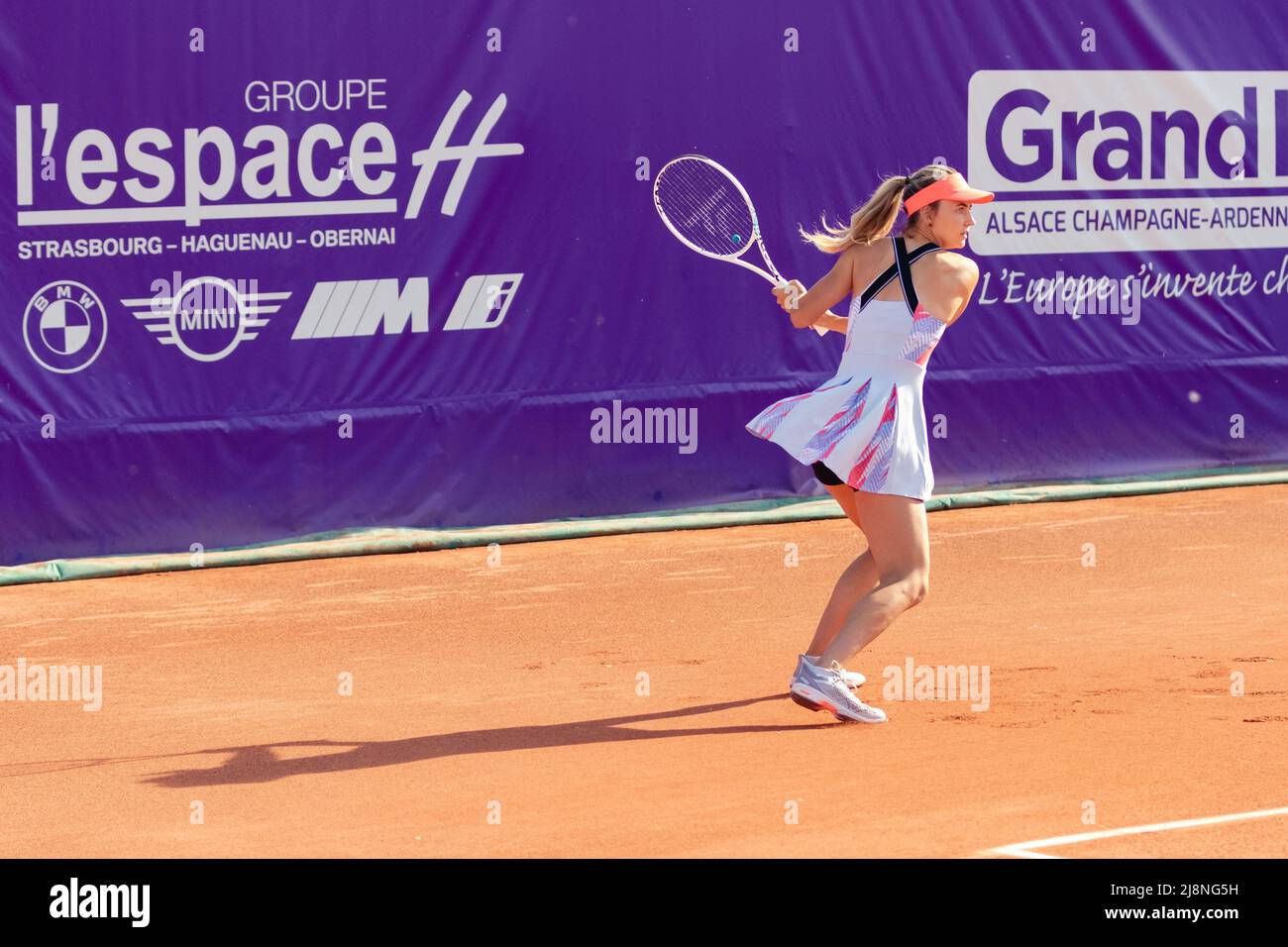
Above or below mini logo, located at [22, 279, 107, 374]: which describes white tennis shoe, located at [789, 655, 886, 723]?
below

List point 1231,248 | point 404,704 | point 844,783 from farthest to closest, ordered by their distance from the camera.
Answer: point 1231,248
point 404,704
point 844,783

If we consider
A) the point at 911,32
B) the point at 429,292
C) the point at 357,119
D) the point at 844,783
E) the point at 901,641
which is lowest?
the point at 844,783

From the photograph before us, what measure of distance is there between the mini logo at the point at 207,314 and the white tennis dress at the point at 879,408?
3.86 metres

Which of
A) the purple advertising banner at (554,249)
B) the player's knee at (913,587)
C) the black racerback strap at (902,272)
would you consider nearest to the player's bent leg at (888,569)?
the player's knee at (913,587)

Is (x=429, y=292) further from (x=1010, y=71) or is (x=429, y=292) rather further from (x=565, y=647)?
(x=1010, y=71)

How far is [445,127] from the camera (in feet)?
31.8

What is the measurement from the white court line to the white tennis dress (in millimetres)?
1453

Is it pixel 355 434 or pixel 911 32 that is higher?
pixel 911 32

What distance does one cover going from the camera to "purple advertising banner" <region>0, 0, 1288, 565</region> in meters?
9.09

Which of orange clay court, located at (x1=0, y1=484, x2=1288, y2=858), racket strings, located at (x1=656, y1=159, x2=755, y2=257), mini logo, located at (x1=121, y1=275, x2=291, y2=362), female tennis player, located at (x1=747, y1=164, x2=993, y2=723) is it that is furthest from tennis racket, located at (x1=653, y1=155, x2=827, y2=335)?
mini logo, located at (x1=121, y1=275, x2=291, y2=362)

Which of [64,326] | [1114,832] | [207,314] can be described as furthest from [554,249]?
[1114,832]

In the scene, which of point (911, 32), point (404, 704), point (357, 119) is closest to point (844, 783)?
point (404, 704)

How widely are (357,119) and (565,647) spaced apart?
10.7 ft

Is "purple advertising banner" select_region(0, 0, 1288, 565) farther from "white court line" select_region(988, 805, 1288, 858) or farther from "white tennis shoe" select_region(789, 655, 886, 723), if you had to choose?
"white court line" select_region(988, 805, 1288, 858)
